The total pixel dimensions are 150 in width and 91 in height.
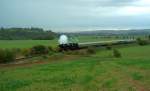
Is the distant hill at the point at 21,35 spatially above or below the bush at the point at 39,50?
above

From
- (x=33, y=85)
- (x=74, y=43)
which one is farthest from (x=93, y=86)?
(x=74, y=43)

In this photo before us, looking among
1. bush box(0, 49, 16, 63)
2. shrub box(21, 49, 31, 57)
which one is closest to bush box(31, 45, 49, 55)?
shrub box(21, 49, 31, 57)

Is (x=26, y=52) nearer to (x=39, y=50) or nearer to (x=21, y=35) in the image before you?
(x=39, y=50)


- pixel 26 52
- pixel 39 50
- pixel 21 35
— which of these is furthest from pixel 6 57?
pixel 21 35

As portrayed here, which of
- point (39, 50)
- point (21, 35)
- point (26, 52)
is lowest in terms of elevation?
point (26, 52)

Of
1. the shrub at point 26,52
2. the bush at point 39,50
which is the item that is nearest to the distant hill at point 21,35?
the bush at point 39,50

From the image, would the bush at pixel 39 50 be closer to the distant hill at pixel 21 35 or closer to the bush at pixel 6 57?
the bush at pixel 6 57

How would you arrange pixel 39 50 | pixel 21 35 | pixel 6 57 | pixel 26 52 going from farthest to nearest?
pixel 21 35 < pixel 39 50 < pixel 26 52 < pixel 6 57

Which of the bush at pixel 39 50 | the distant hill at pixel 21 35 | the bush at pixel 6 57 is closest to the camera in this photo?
the bush at pixel 6 57

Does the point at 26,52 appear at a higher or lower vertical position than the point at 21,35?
lower

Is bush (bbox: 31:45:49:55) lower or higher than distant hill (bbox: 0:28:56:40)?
lower

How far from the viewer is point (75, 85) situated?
60.3ft

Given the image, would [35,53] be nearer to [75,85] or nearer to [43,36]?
[75,85]

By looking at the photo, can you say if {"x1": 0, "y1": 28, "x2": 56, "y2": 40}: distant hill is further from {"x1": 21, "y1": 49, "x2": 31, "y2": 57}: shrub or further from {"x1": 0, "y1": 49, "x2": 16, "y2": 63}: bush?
{"x1": 0, "y1": 49, "x2": 16, "y2": 63}: bush
